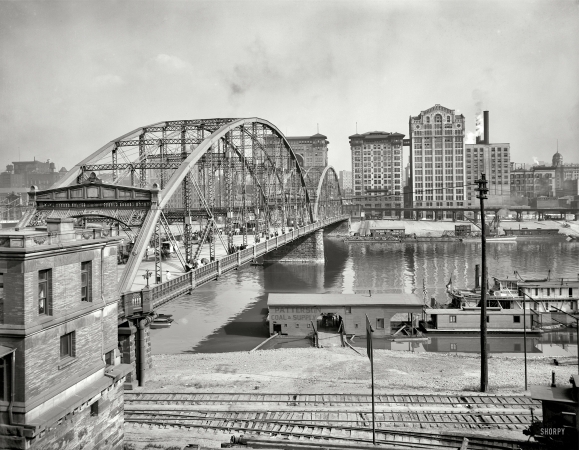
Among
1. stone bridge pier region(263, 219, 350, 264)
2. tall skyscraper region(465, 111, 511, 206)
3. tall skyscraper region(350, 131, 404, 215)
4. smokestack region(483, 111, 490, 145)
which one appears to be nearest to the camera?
stone bridge pier region(263, 219, 350, 264)

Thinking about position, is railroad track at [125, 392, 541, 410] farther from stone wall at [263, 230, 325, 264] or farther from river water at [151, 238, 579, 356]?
stone wall at [263, 230, 325, 264]

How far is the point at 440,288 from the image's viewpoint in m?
61.2

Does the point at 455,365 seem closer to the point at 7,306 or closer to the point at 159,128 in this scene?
the point at 7,306

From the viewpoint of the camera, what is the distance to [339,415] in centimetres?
2161

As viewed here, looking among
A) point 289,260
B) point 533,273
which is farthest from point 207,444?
point 289,260

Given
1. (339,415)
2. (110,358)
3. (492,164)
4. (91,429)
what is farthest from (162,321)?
(492,164)

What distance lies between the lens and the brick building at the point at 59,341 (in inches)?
559

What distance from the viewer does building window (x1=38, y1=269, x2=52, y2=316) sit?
1512 centimetres

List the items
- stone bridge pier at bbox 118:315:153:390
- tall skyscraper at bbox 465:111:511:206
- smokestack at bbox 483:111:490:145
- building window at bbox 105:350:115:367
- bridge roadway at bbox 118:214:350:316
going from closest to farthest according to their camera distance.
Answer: building window at bbox 105:350:115:367
bridge roadway at bbox 118:214:350:316
stone bridge pier at bbox 118:315:153:390
tall skyscraper at bbox 465:111:511:206
smokestack at bbox 483:111:490:145

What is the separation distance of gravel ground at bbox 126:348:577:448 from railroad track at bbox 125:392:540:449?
1295 mm

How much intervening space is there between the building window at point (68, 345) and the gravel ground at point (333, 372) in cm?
590

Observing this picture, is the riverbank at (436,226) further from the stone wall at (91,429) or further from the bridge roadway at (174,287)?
the stone wall at (91,429)

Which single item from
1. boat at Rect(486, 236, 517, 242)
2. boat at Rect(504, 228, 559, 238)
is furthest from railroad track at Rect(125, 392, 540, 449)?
boat at Rect(504, 228, 559, 238)
